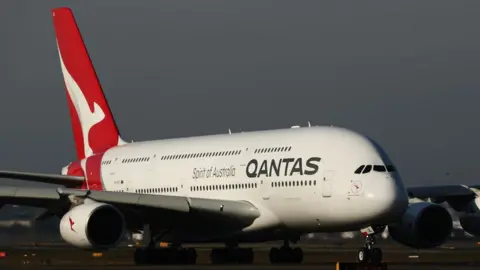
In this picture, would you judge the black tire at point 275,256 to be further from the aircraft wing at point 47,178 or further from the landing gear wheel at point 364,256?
the aircraft wing at point 47,178

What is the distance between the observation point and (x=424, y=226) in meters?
42.3

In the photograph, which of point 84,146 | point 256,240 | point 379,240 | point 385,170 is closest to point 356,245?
point 379,240

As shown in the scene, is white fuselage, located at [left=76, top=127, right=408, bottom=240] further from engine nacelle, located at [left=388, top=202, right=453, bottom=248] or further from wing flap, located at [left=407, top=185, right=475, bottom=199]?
wing flap, located at [left=407, top=185, right=475, bottom=199]

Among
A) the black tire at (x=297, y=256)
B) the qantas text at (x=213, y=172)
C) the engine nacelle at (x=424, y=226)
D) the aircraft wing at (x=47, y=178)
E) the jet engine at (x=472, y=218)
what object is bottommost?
the black tire at (x=297, y=256)

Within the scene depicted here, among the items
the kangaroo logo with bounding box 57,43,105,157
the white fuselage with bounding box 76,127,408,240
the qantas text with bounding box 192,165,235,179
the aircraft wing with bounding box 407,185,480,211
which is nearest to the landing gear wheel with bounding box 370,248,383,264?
the white fuselage with bounding box 76,127,408,240

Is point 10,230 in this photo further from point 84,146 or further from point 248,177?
point 248,177

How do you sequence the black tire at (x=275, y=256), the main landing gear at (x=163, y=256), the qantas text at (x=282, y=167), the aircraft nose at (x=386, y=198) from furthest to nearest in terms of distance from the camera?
the black tire at (x=275, y=256) → the main landing gear at (x=163, y=256) → the qantas text at (x=282, y=167) → the aircraft nose at (x=386, y=198)

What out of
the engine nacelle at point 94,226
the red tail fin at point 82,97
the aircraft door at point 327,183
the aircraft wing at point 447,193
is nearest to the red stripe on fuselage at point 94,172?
the red tail fin at point 82,97

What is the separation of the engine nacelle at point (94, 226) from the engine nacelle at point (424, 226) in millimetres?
10374

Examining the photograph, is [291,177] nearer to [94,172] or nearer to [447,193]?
[447,193]

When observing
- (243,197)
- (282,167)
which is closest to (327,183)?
(282,167)

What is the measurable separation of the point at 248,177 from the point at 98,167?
10552mm

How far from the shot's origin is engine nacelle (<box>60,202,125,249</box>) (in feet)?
128

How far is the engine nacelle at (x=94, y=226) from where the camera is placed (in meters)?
39.2
